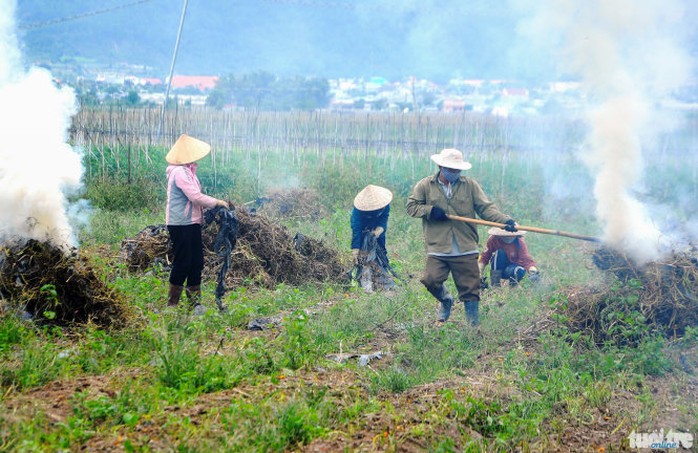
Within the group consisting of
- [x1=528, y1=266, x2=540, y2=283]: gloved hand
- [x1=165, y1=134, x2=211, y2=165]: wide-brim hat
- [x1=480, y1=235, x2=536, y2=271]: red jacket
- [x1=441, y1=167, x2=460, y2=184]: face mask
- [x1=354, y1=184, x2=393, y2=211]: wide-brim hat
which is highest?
[x1=165, y1=134, x2=211, y2=165]: wide-brim hat

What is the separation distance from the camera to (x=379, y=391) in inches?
217

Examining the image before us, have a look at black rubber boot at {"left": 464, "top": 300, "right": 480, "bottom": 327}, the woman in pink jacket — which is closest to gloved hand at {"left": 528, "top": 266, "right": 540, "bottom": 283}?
black rubber boot at {"left": 464, "top": 300, "right": 480, "bottom": 327}

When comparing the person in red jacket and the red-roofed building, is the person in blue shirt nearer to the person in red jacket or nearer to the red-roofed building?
the person in red jacket

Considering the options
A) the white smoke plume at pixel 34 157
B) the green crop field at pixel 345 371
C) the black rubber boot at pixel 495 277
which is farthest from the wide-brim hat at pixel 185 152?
the black rubber boot at pixel 495 277

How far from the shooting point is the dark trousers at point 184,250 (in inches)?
287

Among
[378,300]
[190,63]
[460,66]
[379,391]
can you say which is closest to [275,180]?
[378,300]

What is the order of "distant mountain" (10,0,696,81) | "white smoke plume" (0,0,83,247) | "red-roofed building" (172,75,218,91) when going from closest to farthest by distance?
"white smoke plume" (0,0,83,247) < "red-roofed building" (172,75,218,91) < "distant mountain" (10,0,696,81)

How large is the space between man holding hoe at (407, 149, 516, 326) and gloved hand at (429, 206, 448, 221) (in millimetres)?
26

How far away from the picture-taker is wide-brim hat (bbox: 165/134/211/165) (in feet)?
23.8

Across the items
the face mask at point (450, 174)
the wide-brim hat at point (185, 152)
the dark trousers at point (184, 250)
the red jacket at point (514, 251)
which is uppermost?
the wide-brim hat at point (185, 152)

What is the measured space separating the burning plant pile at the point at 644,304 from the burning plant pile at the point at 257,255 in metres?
3.67

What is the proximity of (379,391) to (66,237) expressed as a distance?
314 cm

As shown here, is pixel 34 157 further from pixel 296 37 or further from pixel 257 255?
pixel 296 37

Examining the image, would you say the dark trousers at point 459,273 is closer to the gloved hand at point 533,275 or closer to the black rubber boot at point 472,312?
the black rubber boot at point 472,312
